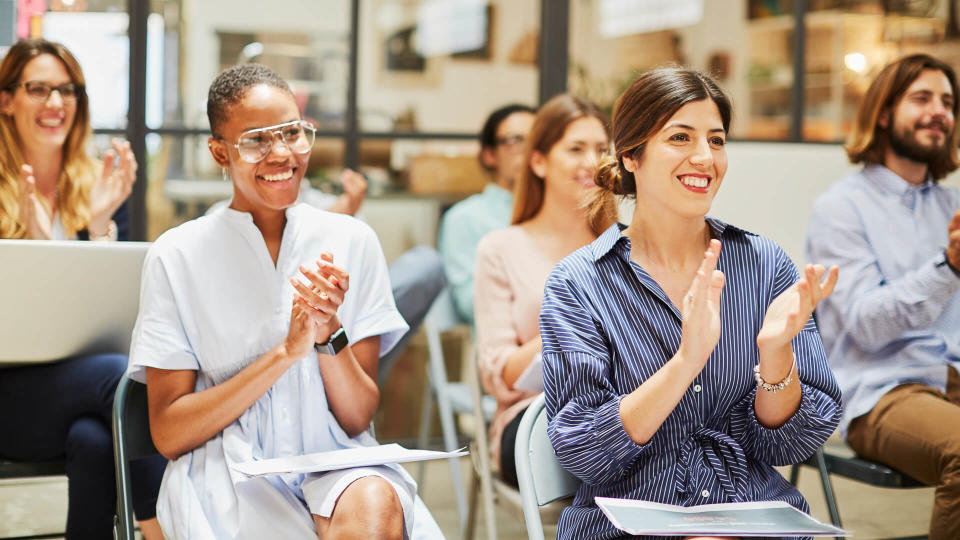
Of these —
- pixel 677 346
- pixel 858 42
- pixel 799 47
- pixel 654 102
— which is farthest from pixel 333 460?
pixel 858 42

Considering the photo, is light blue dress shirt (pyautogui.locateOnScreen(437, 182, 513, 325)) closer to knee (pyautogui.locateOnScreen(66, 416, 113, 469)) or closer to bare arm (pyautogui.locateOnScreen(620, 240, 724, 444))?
knee (pyautogui.locateOnScreen(66, 416, 113, 469))

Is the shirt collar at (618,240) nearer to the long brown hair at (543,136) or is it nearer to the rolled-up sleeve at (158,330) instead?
the rolled-up sleeve at (158,330)

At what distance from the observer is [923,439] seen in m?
2.45

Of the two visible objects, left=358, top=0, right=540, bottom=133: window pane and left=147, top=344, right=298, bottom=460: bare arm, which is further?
left=358, top=0, right=540, bottom=133: window pane

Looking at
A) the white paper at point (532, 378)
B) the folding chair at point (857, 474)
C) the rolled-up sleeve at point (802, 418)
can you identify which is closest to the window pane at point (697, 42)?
the folding chair at point (857, 474)

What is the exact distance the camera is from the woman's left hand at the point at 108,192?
2.75 m

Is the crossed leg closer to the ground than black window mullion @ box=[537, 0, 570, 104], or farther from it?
closer to the ground

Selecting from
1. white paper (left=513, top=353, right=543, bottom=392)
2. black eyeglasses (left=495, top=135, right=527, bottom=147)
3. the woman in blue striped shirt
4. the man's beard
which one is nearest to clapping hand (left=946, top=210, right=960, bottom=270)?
the man's beard

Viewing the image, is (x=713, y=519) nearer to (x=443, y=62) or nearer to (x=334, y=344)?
(x=334, y=344)

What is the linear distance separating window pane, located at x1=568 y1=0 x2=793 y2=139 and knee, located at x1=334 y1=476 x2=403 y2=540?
399 cm

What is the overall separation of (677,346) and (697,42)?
4844 mm

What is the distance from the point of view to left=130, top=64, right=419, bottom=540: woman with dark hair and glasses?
178cm

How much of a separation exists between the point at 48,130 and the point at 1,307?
90 cm

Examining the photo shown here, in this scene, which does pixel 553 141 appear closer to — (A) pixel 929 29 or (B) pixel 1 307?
(B) pixel 1 307
